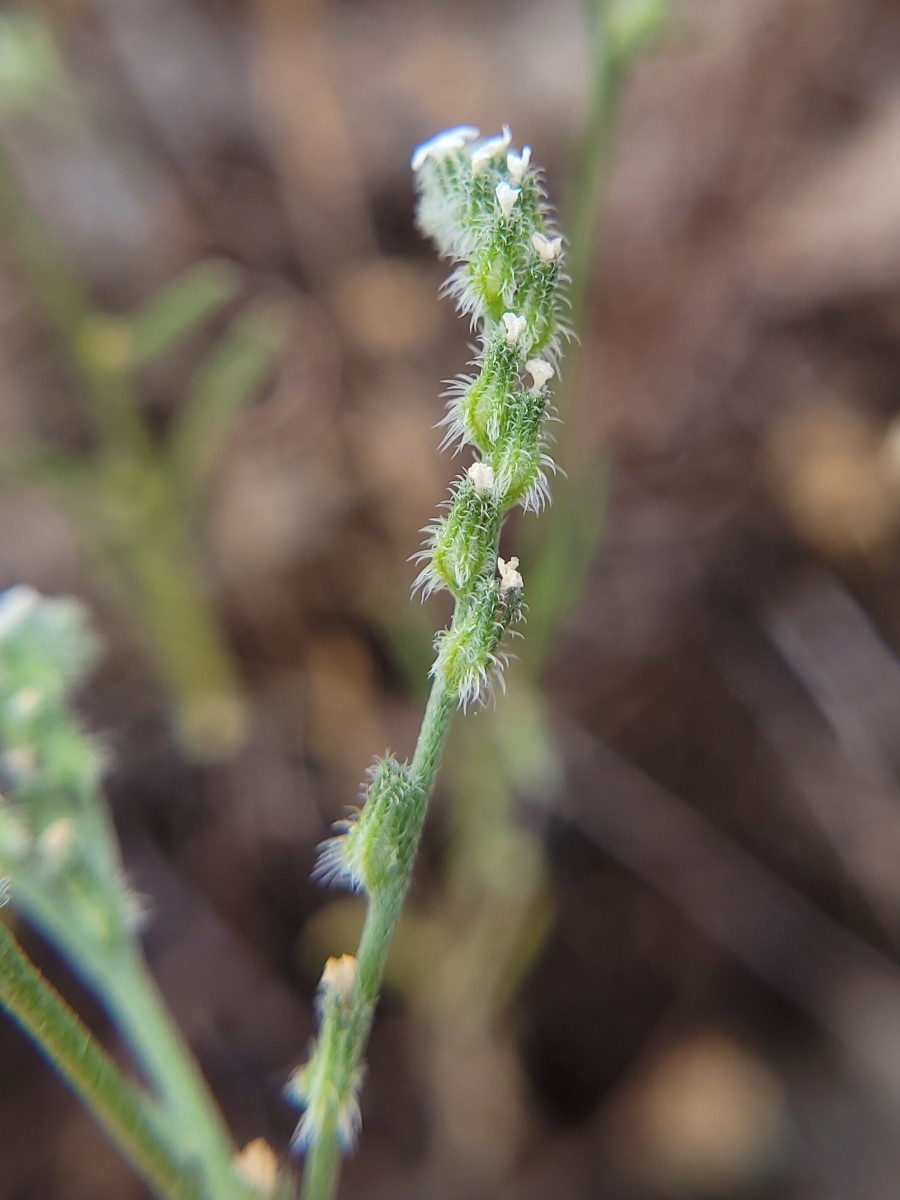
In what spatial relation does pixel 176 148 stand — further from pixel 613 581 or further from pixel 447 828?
pixel 447 828

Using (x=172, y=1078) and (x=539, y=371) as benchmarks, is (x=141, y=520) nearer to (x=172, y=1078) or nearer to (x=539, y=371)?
(x=172, y=1078)

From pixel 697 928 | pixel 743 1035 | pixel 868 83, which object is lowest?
pixel 743 1035

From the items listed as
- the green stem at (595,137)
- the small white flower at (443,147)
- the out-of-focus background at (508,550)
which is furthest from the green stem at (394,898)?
the out-of-focus background at (508,550)

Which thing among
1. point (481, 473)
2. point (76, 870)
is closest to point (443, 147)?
point (481, 473)

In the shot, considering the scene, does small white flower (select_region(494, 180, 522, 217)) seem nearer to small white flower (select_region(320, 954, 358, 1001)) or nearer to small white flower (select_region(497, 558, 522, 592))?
small white flower (select_region(497, 558, 522, 592))

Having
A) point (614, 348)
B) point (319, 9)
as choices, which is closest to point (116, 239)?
point (319, 9)

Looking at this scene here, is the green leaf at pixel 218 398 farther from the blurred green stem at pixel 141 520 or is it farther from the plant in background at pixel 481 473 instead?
the plant in background at pixel 481 473

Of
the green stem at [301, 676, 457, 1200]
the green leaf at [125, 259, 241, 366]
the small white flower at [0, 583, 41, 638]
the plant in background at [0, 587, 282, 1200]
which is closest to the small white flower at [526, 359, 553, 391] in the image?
the green stem at [301, 676, 457, 1200]
